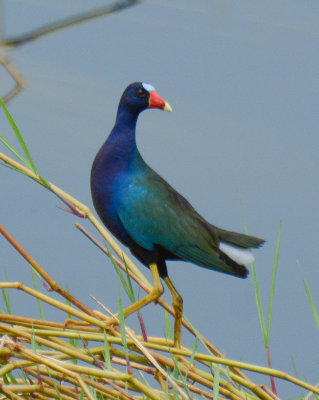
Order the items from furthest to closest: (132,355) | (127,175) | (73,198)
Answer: (127,175) → (73,198) → (132,355)

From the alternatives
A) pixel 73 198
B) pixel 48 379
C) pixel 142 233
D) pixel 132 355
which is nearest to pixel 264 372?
pixel 132 355

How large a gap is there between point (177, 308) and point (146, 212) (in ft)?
0.66

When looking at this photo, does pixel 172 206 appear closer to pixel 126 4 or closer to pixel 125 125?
pixel 125 125

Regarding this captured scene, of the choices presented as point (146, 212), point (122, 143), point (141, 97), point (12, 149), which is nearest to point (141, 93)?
point (141, 97)

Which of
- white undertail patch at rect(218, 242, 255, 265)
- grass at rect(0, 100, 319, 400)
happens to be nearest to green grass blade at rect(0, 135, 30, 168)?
grass at rect(0, 100, 319, 400)

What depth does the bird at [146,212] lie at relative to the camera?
1.54m

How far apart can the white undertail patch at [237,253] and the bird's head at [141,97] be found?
12.4 inches

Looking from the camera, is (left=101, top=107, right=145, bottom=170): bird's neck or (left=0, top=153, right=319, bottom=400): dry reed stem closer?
(left=0, top=153, right=319, bottom=400): dry reed stem

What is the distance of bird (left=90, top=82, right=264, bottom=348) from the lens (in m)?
1.54

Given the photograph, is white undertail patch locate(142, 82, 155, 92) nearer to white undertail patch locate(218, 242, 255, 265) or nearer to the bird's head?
the bird's head

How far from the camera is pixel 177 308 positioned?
5.13 ft

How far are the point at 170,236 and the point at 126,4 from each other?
0.96 m

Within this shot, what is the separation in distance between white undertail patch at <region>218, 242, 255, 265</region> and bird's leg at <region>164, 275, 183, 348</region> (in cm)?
13

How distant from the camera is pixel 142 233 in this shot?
1.55 m
